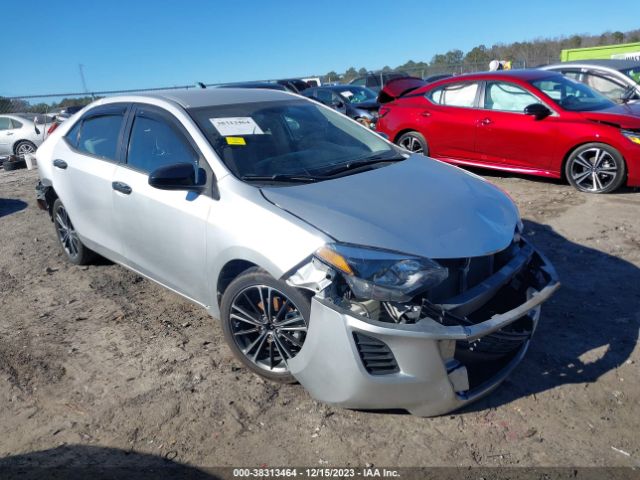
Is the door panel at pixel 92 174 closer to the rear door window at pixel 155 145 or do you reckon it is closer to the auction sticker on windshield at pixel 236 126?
the rear door window at pixel 155 145

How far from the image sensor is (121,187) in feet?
12.8

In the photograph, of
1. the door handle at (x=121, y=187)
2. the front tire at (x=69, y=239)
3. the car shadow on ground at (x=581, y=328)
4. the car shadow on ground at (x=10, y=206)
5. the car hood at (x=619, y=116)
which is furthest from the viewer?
the car shadow on ground at (x=10, y=206)

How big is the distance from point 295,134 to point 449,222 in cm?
147

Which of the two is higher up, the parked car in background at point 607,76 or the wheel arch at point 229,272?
the parked car in background at point 607,76

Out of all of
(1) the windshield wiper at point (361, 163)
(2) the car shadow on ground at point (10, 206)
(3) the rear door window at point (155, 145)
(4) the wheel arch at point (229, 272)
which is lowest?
(2) the car shadow on ground at point (10, 206)

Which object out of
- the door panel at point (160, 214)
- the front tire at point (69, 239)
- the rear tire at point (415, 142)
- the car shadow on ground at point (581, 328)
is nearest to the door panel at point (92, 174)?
the door panel at point (160, 214)

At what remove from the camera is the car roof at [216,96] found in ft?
12.8

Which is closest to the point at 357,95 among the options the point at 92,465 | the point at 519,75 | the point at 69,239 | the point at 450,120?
the point at 450,120

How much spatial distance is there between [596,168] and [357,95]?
33.3 feet

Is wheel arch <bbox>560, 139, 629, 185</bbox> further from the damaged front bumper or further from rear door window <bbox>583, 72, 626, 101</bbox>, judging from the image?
the damaged front bumper

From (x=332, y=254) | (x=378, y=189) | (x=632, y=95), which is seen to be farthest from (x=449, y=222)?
(x=632, y=95)

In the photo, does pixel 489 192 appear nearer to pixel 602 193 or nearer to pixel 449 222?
pixel 449 222

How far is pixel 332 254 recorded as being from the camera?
262 centimetres

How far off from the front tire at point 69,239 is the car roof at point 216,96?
1688mm
